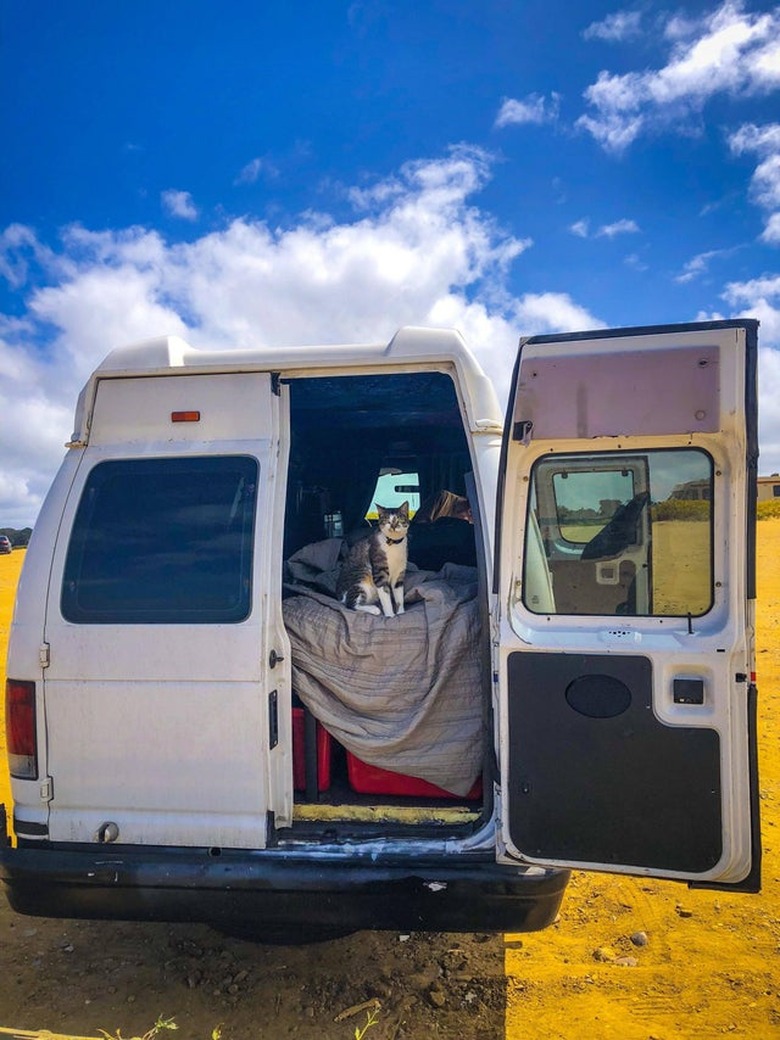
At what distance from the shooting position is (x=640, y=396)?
7.93ft

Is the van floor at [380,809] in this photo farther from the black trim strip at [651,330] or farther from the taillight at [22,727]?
the black trim strip at [651,330]

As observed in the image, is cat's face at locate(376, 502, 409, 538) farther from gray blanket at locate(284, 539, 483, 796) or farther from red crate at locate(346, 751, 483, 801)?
red crate at locate(346, 751, 483, 801)

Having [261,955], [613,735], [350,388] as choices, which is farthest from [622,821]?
[350,388]

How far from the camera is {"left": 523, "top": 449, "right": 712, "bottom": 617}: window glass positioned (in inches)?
96.6

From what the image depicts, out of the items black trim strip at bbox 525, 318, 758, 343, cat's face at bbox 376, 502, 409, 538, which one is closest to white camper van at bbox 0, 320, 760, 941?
black trim strip at bbox 525, 318, 758, 343

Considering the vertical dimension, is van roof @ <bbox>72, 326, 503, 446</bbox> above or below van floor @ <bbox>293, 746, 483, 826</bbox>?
above

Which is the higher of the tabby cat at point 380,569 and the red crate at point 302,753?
the tabby cat at point 380,569

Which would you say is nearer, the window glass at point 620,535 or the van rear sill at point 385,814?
the window glass at point 620,535

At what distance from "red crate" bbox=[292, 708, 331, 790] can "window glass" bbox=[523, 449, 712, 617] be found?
1.31 m

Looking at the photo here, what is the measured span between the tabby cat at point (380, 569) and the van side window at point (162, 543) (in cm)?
92

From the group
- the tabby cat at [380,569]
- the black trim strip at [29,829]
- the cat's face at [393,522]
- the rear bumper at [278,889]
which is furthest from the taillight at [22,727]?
the cat's face at [393,522]

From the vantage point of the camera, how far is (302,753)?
3.35 m

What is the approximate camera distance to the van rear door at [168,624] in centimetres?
285

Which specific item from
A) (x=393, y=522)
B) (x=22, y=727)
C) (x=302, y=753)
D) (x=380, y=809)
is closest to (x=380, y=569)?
(x=393, y=522)
